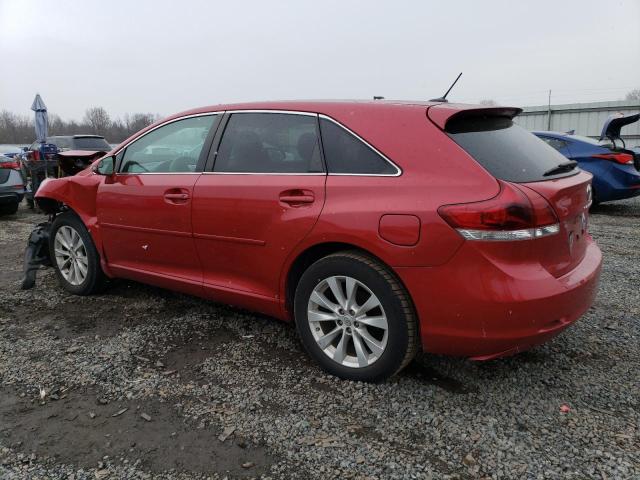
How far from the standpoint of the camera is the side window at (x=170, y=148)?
11.9 ft

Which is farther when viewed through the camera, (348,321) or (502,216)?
(348,321)

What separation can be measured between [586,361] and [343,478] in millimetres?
1843

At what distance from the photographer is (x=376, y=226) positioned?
103 inches

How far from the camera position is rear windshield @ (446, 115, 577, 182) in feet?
8.43

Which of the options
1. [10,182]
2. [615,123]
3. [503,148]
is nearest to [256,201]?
[503,148]

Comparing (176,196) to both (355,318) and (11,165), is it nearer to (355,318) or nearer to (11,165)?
(355,318)

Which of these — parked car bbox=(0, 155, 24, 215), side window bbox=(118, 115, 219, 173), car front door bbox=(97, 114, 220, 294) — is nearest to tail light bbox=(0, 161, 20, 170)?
parked car bbox=(0, 155, 24, 215)

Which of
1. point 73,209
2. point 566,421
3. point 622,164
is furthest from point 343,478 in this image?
point 622,164

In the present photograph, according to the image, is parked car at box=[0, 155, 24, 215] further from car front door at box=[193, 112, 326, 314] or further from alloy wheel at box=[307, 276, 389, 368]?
alloy wheel at box=[307, 276, 389, 368]

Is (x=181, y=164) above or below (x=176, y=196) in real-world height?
above

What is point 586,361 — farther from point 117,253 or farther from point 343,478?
point 117,253

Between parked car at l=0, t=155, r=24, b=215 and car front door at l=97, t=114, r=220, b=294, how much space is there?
6.67 m

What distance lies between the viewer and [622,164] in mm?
8102

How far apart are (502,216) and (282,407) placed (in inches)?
58.1
